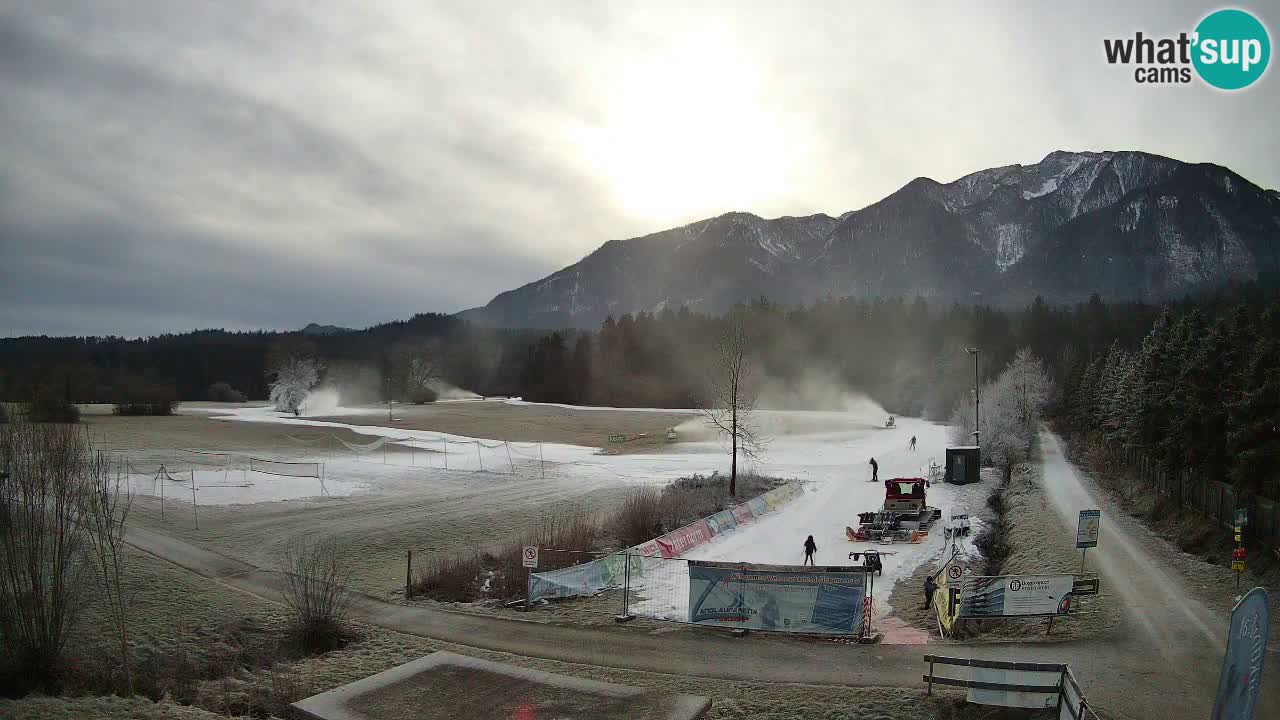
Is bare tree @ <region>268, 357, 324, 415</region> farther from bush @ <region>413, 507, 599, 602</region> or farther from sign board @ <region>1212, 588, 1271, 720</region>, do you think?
sign board @ <region>1212, 588, 1271, 720</region>

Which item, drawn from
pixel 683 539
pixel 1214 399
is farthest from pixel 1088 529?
pixel 1214 399

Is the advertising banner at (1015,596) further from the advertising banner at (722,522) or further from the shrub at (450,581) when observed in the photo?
the advertising banner at (722,522)

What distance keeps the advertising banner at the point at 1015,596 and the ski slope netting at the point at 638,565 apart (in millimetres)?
8532

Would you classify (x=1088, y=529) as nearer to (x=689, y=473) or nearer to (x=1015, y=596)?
(x=1015, y=596)

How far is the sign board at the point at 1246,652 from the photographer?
7.32 m

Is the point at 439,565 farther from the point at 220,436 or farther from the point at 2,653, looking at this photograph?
the point at 220,436

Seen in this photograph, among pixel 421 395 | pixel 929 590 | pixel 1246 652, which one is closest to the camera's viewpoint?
pixel 1246 652

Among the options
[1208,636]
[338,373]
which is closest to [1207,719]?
[1208,636]

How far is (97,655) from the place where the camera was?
1666 cm

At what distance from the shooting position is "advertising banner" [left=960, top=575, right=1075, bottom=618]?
18.8 meters

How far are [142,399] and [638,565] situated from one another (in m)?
112

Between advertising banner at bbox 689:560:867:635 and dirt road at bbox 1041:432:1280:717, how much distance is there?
6160 mm

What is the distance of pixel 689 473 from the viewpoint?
56.6 m

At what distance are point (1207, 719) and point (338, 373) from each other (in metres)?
163
